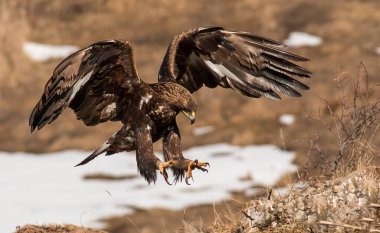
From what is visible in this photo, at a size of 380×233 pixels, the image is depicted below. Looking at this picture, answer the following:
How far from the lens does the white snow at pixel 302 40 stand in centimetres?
2600

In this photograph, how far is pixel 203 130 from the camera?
22.1 m

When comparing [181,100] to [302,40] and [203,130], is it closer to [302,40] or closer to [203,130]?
[203,130]

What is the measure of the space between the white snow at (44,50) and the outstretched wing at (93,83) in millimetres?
18339

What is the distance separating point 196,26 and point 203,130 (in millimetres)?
5485

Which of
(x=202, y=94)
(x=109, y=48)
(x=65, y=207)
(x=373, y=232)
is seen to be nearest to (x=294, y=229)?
(x=373, y=232)

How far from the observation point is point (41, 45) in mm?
27219

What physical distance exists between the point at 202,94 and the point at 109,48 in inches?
623

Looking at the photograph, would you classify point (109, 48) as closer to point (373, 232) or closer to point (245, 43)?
point (245, 43)

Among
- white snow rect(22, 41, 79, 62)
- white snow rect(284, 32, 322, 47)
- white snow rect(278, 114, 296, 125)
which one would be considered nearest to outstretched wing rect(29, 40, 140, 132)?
white snow rect(278, 114, 296, 125)

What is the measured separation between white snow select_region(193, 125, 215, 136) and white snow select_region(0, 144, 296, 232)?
1141mm

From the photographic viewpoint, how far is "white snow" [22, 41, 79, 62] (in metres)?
26.7

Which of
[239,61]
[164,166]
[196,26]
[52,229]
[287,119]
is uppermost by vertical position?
[196,26]

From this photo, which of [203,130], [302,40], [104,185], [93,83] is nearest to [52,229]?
[93,83]

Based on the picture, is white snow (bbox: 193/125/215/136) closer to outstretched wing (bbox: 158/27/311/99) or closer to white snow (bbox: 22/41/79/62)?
white snow (bbox: 22/41/79/62)
